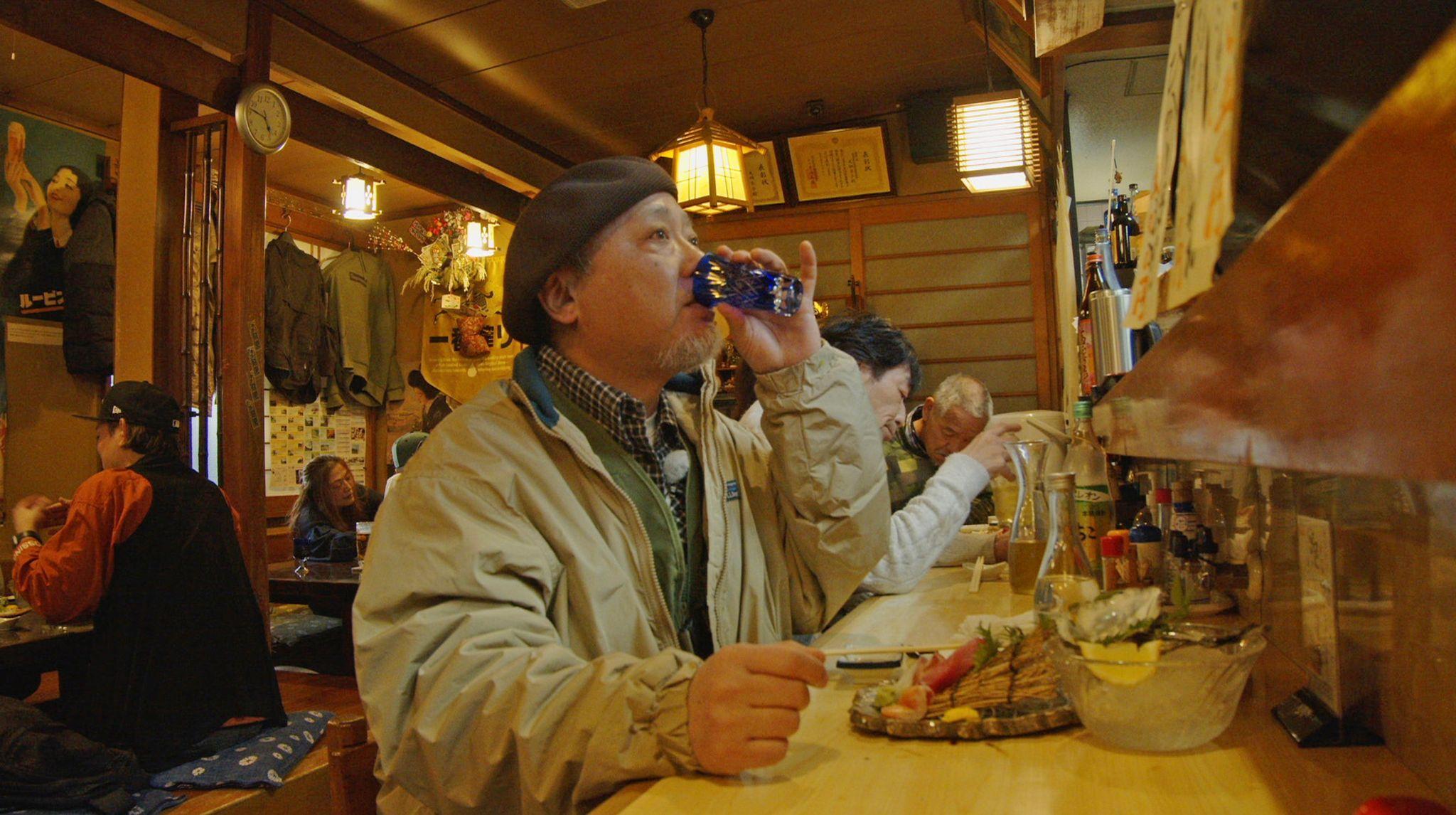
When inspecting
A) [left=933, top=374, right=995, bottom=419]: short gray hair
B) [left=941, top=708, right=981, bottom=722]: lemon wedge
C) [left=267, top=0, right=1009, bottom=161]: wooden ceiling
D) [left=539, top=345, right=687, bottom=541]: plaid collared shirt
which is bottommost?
[left=941, top=708, right=981, bottom=722]: lemon wedge

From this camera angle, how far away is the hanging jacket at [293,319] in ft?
21.5

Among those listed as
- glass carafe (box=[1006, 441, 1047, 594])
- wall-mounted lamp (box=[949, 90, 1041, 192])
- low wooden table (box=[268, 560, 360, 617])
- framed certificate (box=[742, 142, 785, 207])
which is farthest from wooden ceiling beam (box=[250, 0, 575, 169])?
glass carafe (box=[1006, 441, 1047, 594])

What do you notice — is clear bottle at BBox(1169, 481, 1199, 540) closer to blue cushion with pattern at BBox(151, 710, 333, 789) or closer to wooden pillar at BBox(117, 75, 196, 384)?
blue cushion with pattern at BBox(151, 710, 333, 789)

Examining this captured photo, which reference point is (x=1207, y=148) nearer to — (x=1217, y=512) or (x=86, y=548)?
(x=1217, y=512)

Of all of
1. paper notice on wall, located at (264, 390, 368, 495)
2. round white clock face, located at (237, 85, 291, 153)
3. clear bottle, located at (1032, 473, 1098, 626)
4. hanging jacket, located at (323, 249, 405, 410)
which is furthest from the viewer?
hanging jacket, located at (323, 249, 405, 410)

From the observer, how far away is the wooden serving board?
95 centimetres

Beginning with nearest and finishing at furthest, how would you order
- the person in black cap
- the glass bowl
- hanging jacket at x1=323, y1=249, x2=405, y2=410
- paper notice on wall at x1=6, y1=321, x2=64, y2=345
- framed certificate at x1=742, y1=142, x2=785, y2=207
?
the glass bowl < the person in black cap < paper notice on wall at x1=6, y1=321, x2=64, y2=345 < framed certificate at x1=742, y1=142, x2=785, y2=207 < hanging jacket at x1=323, y1=249, x2=405, y2=410

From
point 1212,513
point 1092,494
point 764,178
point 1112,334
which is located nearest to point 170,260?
point 764,178

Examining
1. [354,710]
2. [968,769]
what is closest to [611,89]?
[354,710]

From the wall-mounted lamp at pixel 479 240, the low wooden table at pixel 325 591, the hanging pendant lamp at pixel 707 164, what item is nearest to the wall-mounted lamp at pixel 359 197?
the wall-mounted lamp at pixel 479 240

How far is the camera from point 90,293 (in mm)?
5402

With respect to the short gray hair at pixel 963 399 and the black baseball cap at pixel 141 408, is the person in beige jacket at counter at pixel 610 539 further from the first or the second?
the black baseball cap at pixel 141 408

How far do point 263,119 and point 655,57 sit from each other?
194cm

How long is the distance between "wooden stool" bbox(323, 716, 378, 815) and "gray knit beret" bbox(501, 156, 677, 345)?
0.74 meters
